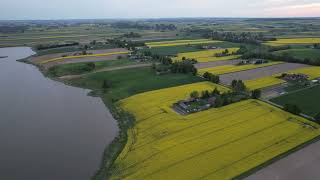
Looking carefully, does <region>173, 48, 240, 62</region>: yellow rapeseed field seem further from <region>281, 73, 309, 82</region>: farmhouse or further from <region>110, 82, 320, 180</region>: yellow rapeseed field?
<region>110, 82, 320, 180</region>: yellow rapeseed field

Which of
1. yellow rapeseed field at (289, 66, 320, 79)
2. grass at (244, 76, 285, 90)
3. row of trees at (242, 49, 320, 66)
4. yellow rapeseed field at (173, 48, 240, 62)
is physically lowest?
yellow rapeseed field at (173, 48, 240, 62)

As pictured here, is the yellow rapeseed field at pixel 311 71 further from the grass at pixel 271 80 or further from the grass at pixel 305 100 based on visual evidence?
the grass at pixel 305 100

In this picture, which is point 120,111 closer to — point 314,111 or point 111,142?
point 111,142

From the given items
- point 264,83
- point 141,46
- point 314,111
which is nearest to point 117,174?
point 314,111

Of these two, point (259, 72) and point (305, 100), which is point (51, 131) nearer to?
point (305, 100)

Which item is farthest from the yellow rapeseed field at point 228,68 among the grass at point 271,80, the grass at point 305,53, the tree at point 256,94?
the tree at point 256,94

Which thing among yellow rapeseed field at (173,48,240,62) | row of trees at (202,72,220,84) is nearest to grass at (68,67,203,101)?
row of trees at (202,72,220,84)
